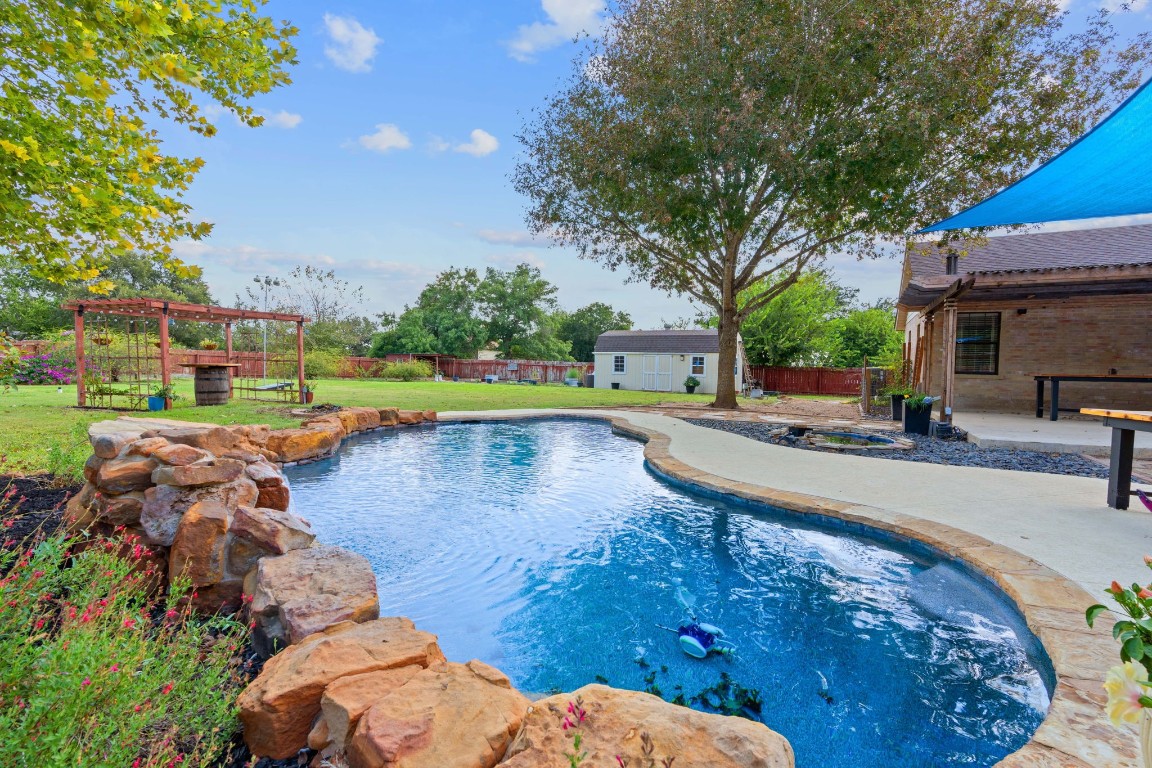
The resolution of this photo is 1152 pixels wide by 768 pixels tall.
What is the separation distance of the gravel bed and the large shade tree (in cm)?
508

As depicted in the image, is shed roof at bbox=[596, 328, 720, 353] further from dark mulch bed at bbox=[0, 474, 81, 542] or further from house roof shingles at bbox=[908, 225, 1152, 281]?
dark mulch bed at bbox=[0, 474, 81, 542]

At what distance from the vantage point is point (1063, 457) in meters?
6.65

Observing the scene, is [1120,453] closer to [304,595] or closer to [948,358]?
[948,358]

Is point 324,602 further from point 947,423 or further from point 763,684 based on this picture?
point 947,423

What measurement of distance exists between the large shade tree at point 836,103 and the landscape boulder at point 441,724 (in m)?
9.66

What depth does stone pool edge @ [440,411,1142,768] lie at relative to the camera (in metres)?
1.55

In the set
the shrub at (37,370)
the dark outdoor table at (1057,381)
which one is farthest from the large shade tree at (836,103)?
the shrub at (37,370)

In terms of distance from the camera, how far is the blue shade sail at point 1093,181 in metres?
3.26

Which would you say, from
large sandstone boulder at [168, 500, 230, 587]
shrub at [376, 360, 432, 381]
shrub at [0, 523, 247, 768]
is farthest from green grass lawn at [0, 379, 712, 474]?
shrub at [376, 360, 432, 381]

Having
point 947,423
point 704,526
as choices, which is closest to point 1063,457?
point 947,423

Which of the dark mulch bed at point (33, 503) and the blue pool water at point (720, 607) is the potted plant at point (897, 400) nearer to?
the blue pool water at point (720, 607)

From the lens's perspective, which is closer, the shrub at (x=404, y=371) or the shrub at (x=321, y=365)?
the shrub at (x=321, y=365)

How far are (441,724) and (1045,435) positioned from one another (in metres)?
9.76

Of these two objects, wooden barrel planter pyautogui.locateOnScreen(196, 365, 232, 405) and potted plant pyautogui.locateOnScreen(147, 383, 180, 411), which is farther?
wooden barrel planter pyautogui.locateOnScreen(196, 365, 232, 405)
